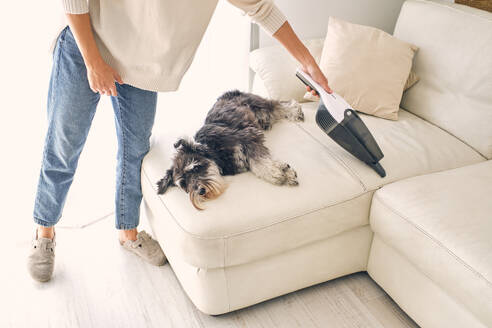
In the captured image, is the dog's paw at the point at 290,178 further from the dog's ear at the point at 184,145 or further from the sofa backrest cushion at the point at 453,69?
the sofa backrest cushion at the point at 453,69

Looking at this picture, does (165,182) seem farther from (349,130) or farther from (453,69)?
(453,69)

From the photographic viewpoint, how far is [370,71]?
6.69 ft

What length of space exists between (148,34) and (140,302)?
39.8 inches

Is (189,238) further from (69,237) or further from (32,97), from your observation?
(32,97)

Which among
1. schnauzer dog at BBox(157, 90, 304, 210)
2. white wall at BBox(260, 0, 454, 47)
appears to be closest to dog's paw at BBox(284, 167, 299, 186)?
schnauzer dog at BBox(157, 90, 304, 210)

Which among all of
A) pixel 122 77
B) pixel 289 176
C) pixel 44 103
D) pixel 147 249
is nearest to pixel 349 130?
pixel 289 176

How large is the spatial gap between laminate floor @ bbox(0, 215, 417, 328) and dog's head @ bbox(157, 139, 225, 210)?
459 mm

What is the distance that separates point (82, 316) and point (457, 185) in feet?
4.81

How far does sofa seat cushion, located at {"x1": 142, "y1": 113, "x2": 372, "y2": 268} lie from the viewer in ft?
4.69

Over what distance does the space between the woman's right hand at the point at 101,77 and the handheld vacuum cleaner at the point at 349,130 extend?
758 mm

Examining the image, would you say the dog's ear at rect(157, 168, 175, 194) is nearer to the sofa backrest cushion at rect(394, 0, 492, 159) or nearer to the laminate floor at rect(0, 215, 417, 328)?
the laminate floor at rect(0, 215, 417, 328)

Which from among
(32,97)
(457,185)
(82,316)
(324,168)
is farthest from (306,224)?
(32,97)

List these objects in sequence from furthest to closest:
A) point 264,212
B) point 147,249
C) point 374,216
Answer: point 147,249
point 374,216
point 264,212

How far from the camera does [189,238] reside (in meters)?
1.42
